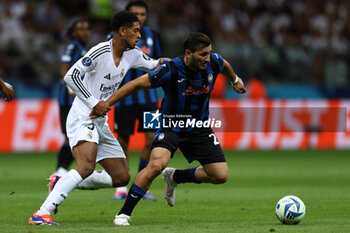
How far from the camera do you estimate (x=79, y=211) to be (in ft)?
28.3

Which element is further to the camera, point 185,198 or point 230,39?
point 230,39

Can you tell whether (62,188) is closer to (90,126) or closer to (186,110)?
(90,126)

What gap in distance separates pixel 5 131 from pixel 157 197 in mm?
8343

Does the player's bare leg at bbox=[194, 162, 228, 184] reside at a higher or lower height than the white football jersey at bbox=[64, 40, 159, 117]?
lower

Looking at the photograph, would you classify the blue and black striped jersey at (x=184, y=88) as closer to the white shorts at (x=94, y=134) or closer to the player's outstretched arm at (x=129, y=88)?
the player's outstretched arm at (x=129, y=88)

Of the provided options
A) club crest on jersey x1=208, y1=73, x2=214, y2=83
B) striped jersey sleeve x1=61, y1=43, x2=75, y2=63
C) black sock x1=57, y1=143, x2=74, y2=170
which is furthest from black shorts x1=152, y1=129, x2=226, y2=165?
black sock x1=57, y1=143, x2=74, y2=170

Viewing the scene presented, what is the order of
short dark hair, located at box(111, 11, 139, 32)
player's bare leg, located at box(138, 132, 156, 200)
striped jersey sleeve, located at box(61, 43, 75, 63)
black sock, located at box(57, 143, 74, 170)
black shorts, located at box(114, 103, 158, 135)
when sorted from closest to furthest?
1. short dark hair, located at box(111, 11, 139, 32)
2. player's bare leg, located at box(138, 132, 156, 200)
3. black shorts, located at box(114, 103, 158, 135)
4. striped jersey sleeve, located at box(61, 43, 75, 63)
5. black sock, located at box(57, 143, 74, 170)

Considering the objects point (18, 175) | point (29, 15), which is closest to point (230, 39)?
point (29, 15)

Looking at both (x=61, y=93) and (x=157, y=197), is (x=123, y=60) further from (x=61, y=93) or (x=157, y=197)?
(x=61, y=93)

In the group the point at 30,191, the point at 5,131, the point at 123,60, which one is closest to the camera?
the point at 123,60

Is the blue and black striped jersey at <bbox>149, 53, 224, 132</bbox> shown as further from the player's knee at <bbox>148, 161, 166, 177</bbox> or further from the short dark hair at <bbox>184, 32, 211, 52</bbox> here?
the player's knee at <bbox>148, 161, 166, 177</bbox>

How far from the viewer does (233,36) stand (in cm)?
2206

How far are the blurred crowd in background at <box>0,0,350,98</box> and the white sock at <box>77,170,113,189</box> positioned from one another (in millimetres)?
10539

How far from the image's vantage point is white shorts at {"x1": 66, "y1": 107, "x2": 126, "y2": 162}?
754cm
